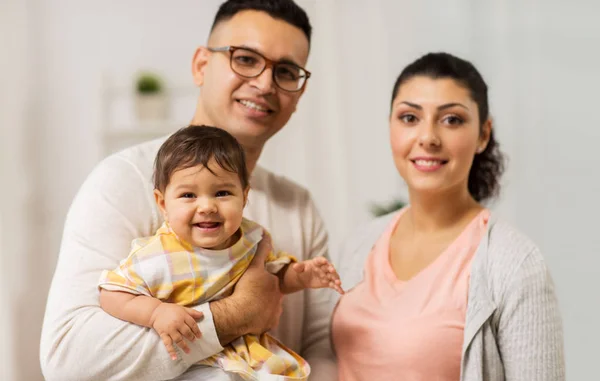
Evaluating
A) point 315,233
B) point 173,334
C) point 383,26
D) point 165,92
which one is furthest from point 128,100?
point 173,334

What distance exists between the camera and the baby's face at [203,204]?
135cm

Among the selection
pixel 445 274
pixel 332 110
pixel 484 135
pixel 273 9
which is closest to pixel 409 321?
pixel 445 274

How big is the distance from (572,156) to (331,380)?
1.46 m

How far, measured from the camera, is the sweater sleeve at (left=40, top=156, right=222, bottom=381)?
1380 mm

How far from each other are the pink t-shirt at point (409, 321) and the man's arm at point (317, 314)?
0.06 metres

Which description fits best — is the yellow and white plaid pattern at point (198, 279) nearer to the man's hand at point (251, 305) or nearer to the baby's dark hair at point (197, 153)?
the man's hand at point (251, 305)

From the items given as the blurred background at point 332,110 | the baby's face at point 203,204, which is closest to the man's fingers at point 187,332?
the baby's face at point 203,204

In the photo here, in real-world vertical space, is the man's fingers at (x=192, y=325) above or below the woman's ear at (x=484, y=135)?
below

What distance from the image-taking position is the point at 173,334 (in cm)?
134

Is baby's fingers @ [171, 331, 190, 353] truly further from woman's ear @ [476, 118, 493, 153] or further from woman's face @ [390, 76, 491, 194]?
woman's ear @ [476, 118, 493, 153]

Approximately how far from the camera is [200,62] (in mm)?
1876

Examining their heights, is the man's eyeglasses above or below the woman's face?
above

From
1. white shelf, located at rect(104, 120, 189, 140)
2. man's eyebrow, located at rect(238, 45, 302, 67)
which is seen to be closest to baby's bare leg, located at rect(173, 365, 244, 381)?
man's eyebrow, located at rect(238, 45, 302, 67)

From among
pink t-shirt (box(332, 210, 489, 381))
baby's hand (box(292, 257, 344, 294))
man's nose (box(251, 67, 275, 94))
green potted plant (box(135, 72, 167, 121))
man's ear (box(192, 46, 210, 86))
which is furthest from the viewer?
green potted plant (box(135, 72, 167, 121))
